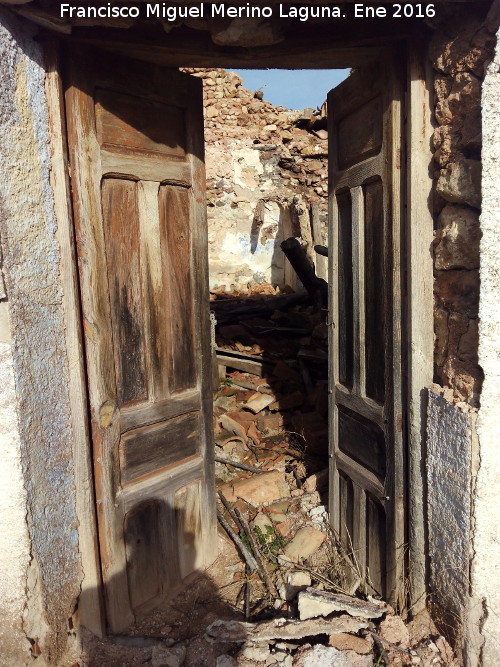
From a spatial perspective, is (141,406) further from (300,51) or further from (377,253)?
(300,51)

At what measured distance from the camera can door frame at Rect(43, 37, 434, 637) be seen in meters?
2.40

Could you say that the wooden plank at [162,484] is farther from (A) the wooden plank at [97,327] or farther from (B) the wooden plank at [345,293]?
(B) the wooden plank at [345,293]

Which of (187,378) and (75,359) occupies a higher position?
(75,359)

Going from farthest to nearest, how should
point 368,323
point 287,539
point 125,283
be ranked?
1. point 287,539
2. point 368,323
3. point 125,283

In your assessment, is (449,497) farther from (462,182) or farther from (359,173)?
(359,173)

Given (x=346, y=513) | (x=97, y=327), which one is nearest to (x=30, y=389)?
(x=97, y=327)

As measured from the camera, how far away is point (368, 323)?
298 cm

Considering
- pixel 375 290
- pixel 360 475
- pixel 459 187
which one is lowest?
pixel 360 475

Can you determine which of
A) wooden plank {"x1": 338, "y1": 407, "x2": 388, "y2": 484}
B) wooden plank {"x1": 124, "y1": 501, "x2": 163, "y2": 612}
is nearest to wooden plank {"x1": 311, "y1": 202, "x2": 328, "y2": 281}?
wooden plank {"x1": 338, "y1": 407, "x2": 388, "y2": 484}

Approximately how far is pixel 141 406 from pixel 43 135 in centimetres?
147

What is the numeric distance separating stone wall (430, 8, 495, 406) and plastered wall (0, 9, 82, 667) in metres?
1.85

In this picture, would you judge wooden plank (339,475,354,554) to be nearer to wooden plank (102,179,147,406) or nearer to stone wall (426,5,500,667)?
stone wall (426,5,500,667)

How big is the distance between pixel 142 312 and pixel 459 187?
1732 mm

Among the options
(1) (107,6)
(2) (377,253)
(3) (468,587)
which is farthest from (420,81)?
(3) (468,587)
